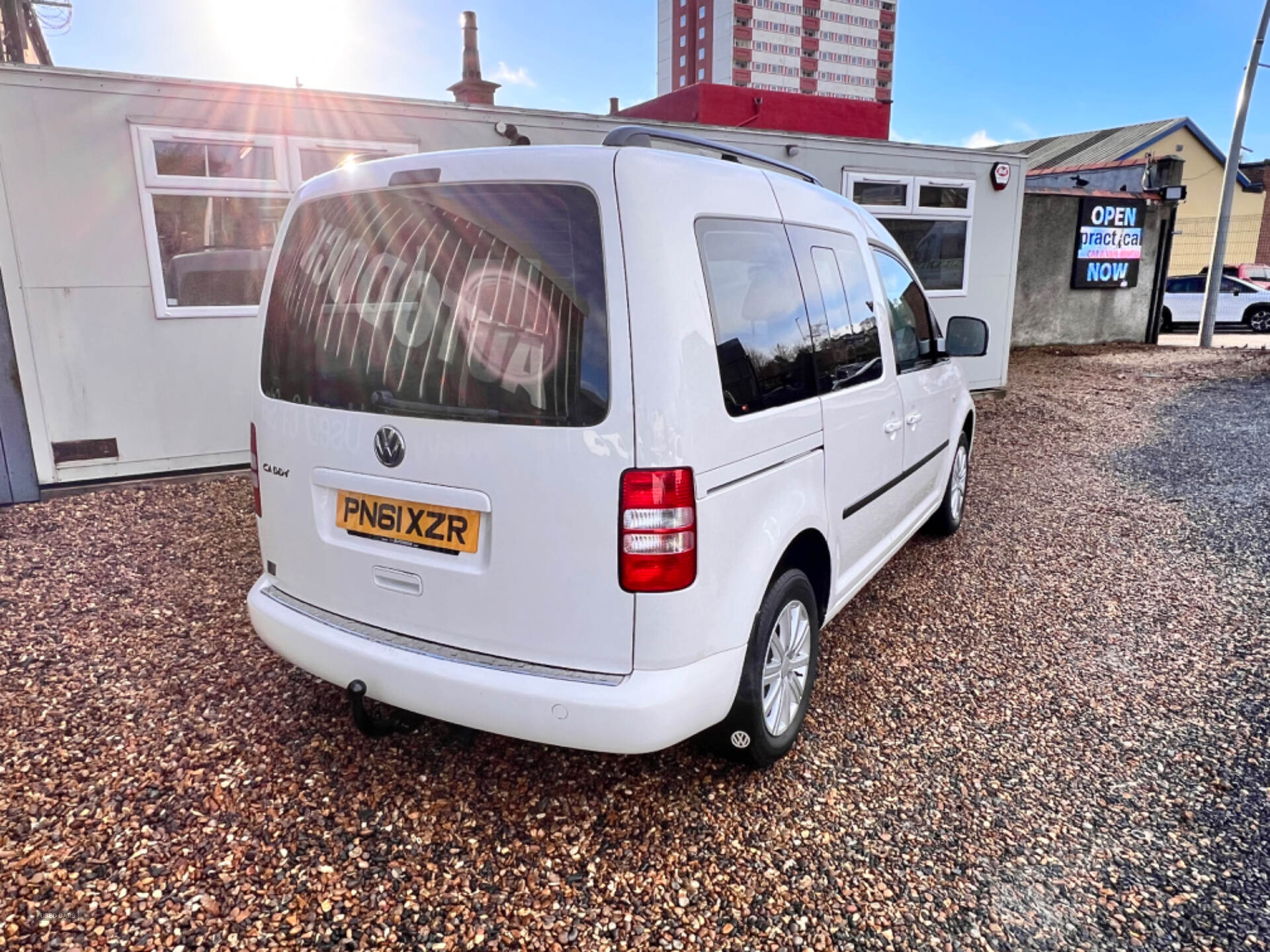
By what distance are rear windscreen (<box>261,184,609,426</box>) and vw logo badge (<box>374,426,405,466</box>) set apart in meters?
0.06

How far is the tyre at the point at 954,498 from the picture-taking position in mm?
4953

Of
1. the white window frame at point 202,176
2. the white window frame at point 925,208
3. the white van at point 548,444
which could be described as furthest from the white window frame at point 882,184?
the white van at point 548,444

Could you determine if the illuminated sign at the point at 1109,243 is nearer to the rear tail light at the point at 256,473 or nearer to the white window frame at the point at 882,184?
the white window frame at the point at 882,184

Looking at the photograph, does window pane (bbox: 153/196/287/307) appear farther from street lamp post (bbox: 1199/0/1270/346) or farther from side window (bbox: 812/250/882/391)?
street lamp post (bbox: 1199/0/1270/346)

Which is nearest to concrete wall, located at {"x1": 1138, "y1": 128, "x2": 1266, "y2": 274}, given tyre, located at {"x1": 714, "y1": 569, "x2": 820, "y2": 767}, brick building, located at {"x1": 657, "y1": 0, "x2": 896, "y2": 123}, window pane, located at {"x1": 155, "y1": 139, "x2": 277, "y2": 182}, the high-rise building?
window pane, located at {"x1": 155, "y1": 139, "x2": 277, "y2": 182}

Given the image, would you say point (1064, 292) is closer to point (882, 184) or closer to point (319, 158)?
point (882, 184)

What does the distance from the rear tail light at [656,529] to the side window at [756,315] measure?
0.33 metres

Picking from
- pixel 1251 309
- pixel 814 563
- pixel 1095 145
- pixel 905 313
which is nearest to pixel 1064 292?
pixel 1251 309

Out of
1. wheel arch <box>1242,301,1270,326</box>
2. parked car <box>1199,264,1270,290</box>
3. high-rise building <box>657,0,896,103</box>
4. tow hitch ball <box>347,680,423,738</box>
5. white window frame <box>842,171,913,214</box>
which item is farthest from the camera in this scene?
high-rise building <box>657,0,896,103</box>

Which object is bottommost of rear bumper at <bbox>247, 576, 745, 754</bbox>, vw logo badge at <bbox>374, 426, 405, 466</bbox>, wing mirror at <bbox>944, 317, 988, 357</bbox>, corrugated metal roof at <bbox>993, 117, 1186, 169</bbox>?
rear bumper at <bbox>247, 576, 745, 754</bbox>

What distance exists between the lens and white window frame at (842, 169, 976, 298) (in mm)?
8969

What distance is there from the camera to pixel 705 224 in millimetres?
2309

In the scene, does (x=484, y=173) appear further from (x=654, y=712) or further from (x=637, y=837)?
(x=637, y=837)

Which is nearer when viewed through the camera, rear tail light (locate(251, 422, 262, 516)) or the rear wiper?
the rear wiper
